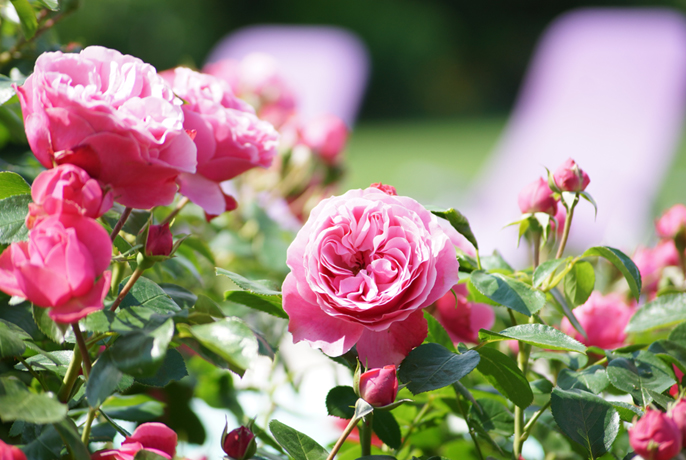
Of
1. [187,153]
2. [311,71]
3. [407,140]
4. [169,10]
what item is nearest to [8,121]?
[187,153]

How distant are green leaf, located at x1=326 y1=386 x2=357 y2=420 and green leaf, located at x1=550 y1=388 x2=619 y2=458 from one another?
0.34ft

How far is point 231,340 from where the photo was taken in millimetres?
251

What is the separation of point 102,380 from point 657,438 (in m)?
0.21

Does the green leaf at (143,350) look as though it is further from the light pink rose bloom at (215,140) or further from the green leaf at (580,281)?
the green leaf at (580,281)

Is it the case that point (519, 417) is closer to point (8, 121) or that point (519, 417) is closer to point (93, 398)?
point (93, 398)

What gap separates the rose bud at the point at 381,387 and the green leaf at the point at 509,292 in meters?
0.08

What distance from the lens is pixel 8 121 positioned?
0.47 meters

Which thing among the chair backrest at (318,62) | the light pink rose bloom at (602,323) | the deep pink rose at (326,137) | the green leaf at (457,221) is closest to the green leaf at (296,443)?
the green leaf at (457,221)

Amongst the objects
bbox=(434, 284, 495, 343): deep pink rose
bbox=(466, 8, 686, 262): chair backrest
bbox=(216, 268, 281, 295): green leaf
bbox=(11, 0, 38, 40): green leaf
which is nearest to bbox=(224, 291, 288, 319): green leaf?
bbox=(216, 268, 281, 295): green leaf

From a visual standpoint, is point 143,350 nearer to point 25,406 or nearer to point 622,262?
point 25,406

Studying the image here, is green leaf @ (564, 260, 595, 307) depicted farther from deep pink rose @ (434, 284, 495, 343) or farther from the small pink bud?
the small pink bud

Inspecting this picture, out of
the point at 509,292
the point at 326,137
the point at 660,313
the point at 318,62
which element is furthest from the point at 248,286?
the point at 318,62

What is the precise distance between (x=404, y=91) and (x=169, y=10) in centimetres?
401

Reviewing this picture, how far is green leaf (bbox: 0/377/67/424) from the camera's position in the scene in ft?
0.73
